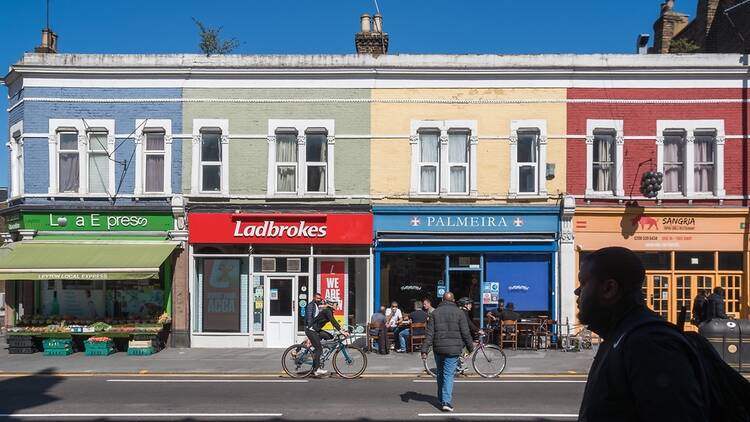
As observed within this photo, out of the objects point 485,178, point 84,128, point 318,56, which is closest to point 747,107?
point 485,178

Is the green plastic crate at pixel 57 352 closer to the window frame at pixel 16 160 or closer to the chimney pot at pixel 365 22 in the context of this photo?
the window frame at pixel 16 160

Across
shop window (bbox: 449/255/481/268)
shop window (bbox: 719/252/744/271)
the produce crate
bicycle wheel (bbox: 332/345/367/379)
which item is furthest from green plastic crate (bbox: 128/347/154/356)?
shop window (bbox: 719/252/744/271)

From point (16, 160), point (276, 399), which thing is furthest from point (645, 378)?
point (16, 160)

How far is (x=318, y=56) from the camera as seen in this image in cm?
1962

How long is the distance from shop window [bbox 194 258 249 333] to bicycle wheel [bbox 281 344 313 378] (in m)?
5.28

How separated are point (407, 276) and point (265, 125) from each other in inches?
229

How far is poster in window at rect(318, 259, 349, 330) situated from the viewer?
19.5 m

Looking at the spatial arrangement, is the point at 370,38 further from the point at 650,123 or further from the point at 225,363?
the point at 225,363

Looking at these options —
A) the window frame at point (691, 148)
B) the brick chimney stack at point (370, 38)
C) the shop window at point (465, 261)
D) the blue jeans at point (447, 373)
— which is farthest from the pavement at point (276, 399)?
the brick chimney stack at point (370, 38)

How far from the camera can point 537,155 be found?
1947cm

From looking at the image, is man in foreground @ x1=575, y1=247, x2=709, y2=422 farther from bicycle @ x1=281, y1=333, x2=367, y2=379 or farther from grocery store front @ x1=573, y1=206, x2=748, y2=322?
grocery store front @ x1=573, y1=206, x2=748, y2=322

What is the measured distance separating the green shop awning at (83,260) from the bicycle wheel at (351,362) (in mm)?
6229

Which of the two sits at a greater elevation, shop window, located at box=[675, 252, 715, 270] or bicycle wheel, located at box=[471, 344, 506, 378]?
shop window, located at box=[675, 252, 715, 270]

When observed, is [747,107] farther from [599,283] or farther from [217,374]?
[599,283]
